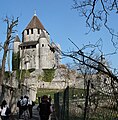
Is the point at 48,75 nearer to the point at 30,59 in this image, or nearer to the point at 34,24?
the point at 30,59

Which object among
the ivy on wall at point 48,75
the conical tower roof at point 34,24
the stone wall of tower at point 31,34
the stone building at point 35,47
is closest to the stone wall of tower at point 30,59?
the stone building at point 35,47

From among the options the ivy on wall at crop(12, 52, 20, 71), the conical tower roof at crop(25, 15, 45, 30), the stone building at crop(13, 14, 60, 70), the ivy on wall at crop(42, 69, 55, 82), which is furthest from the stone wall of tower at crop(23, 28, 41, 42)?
the ivy on wall at crop(42, 69, 55, 82)

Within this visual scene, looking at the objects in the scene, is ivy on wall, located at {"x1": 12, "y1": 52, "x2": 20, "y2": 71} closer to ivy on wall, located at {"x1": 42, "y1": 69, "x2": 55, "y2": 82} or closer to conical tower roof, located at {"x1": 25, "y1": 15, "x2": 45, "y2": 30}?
ivy on wall, located at {"x1": 42, "y1": 69, "x2": 55, "y2": 82}

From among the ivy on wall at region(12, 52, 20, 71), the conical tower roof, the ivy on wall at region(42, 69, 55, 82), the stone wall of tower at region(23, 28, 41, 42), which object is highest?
the conical tower roof

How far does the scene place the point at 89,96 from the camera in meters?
5.55

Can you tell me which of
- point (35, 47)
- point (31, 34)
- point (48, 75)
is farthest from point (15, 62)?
point (31, 34)

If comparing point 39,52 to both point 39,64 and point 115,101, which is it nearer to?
point 39,64

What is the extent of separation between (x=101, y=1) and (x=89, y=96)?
6.97ft

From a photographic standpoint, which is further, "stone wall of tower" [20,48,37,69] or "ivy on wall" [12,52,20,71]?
"stone wall of tower" [20,48,37,69]

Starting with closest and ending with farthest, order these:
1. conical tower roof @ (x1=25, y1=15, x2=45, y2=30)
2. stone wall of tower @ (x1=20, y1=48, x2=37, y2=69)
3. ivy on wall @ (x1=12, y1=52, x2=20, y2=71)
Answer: ivy on wall @ (x1=12, y1=52, x2=20, y2=71), stone wall of tower @ (x1=20, y1=48, x2=37, y2=69), conical tower roof @ (x1=25, y1=15, x2=45, y2=30)

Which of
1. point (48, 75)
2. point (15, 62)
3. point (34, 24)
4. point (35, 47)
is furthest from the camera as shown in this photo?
point (34, 24)

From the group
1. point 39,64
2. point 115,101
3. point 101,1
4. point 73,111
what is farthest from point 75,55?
point 39,64

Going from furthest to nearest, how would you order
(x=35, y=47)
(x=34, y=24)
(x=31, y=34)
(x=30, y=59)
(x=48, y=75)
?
(x=34, y=24)
(x=31, y=34)
(x=35, y=47)
(x=30, y=59)
(x=48, y=75)

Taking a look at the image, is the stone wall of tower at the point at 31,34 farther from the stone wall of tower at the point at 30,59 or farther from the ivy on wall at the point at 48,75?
the ivy on wall at the point at 48,75
